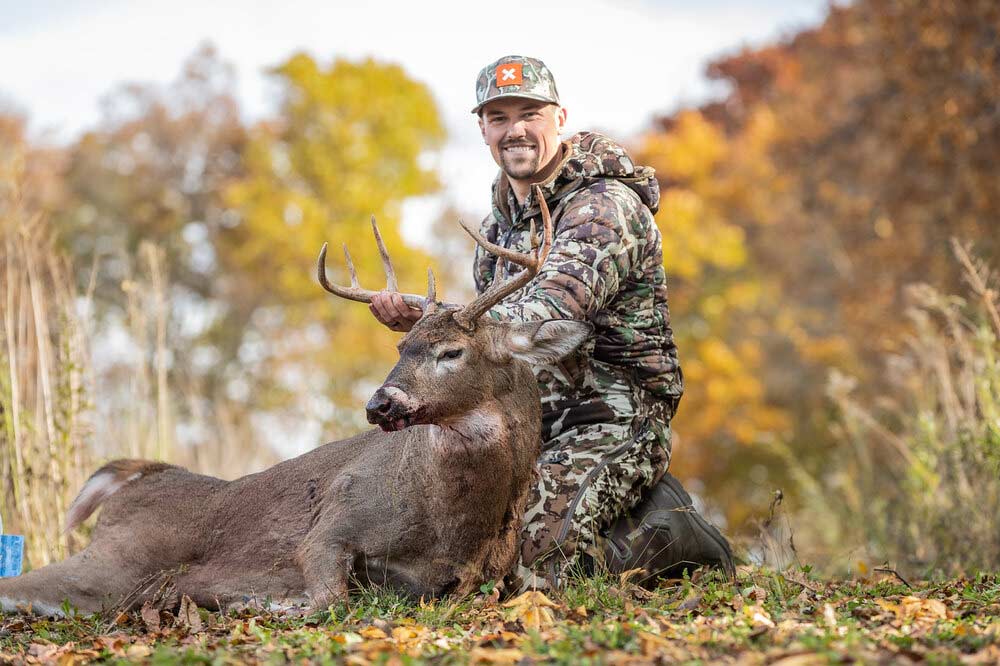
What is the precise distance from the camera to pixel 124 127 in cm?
3162

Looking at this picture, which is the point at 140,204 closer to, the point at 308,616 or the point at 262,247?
the point at 262,247

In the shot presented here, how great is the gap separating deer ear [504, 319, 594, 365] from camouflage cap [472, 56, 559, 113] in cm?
144

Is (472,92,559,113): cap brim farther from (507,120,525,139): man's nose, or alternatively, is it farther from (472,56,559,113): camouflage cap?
(507,120,525,139): man's nose

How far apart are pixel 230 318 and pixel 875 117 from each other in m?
15.9

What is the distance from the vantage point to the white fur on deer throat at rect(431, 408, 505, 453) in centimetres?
575

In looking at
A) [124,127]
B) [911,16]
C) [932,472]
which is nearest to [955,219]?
[911,16]

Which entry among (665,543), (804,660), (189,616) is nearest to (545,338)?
(665,543)

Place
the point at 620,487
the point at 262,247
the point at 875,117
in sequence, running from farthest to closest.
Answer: the point at 262,247, the point at 875,117, the point at 620,487

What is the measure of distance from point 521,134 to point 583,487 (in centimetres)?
182

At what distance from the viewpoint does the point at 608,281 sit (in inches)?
247

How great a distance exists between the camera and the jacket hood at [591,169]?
6660 millimetres

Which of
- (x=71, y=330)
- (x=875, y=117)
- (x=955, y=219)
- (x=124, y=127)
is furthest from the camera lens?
(x=124, y=127)

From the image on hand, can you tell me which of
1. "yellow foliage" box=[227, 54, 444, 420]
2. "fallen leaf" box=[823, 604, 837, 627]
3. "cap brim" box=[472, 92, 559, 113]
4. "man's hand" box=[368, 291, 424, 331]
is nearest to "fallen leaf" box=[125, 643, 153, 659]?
"man's hand" box=[368, 291, 424, 331]

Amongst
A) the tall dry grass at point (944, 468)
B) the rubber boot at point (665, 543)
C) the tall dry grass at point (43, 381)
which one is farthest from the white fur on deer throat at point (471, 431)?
the tall dry grass at point (43, 381)
